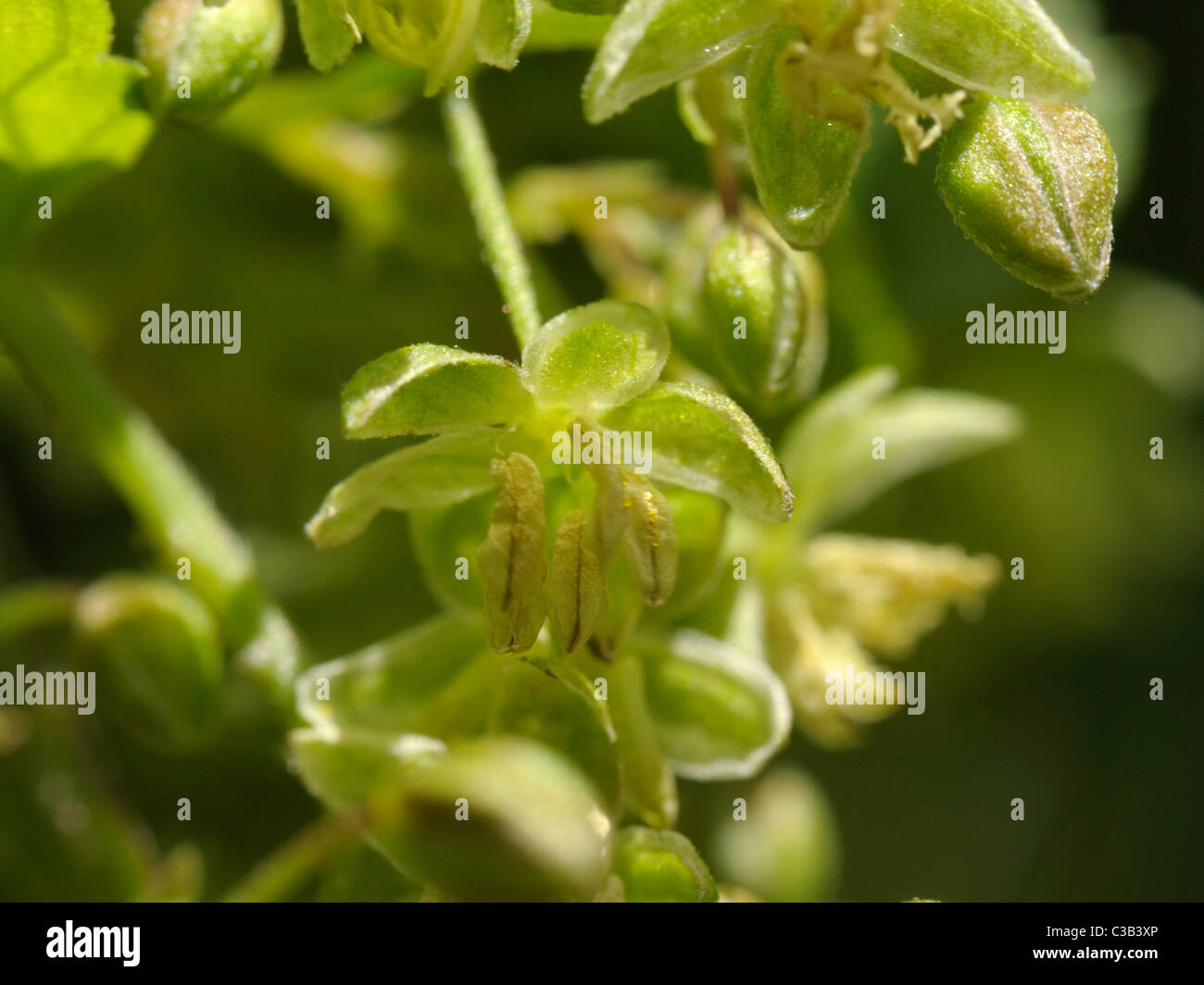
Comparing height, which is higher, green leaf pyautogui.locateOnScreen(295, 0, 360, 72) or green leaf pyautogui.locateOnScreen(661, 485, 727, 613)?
green leaf pyautogui.locateOnScreen(295, 0, 360, 72)

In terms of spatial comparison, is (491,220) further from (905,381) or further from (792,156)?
(905,381)

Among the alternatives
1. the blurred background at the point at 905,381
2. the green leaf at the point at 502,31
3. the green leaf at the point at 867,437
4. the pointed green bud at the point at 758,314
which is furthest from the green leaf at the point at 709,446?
the blurred background at the point at 905,381

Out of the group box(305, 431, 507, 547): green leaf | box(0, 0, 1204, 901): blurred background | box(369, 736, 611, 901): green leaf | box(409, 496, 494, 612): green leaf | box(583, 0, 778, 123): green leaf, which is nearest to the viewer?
box(369, 736, 611, 901): green leaf

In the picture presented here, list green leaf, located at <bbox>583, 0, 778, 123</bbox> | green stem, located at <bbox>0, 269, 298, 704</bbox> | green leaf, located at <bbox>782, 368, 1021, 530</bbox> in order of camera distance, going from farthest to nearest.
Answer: green leaf, located at <bbox>782, 368, 1021, 530</bbox>, green stem, located at <bbox>0, 269, 298, 704</bbox>, green leaf, located at <bbox>583, 0, 778, 123</bbox>

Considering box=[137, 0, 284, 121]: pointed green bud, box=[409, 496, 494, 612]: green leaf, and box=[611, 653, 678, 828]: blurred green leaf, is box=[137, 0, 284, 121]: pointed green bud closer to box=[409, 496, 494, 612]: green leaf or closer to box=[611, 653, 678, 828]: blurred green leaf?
box=[409, 496, 494, 612]: green leaf

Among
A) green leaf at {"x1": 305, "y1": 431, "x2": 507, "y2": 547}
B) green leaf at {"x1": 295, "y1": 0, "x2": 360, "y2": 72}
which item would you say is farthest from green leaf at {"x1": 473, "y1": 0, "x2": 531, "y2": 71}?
green leaf at {"x1": 305, "y1": 431, "x2": 507, "y2": 547}

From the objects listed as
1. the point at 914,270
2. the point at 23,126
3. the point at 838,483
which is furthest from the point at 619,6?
the point at 914,270

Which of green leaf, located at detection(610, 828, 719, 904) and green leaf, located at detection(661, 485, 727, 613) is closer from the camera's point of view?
green leaf, located at detection(610, 828, 719, 904)

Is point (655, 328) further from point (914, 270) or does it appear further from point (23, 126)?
point (914, 270)
